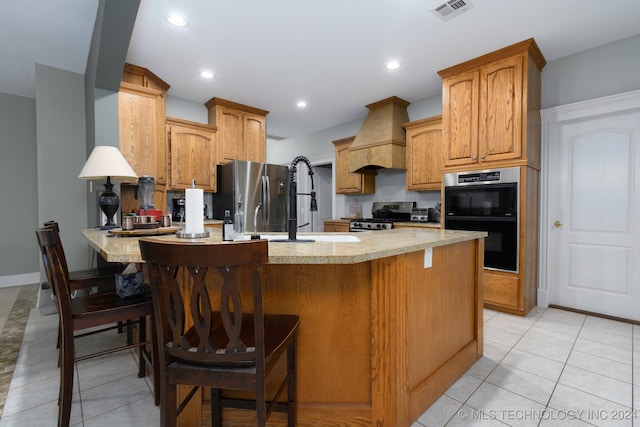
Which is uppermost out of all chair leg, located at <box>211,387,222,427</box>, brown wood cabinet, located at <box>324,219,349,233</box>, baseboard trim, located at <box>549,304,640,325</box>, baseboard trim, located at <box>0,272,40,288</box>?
brown wood cabinet, located at <box>324,219,349,233</box>

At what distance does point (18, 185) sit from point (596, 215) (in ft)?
23.6

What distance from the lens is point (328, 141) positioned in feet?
19.4

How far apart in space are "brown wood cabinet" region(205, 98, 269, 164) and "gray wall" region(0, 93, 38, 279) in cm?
257

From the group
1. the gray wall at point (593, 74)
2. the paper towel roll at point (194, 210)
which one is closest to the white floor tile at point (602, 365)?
the gray wall at point (593, 74)

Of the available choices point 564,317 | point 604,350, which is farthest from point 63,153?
point 564,317

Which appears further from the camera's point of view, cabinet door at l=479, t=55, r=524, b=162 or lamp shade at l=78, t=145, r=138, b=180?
cabinet door at l=479, t=55, r=524, b=162

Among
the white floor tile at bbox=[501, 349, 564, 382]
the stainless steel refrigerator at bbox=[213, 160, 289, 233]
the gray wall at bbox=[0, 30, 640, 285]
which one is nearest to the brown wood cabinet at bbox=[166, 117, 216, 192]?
the stainless steel refrigerator at bbox=[213, 160, 289, 233]

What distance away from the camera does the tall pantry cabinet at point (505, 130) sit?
2.94m

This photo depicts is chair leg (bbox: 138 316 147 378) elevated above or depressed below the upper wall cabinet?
below

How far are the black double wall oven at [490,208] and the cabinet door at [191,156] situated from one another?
319cm

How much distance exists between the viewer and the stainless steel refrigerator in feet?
14.0

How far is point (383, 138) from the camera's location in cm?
437

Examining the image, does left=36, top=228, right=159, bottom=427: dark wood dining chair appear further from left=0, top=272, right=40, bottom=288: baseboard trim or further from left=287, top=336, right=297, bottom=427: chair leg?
left=0, top=272, right=40, bottom=288: baseboard trim

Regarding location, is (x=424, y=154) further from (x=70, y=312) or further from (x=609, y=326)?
(x=70, y=312)
